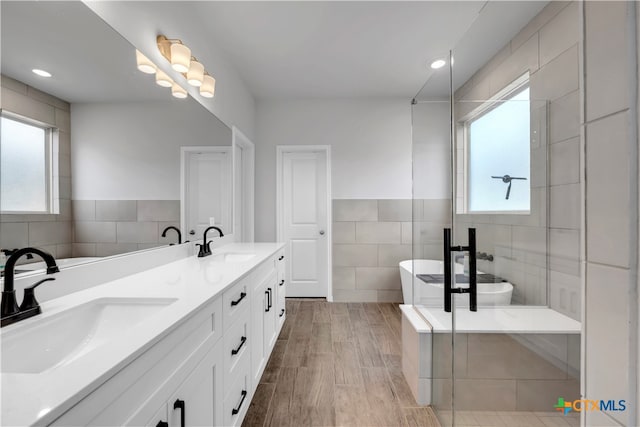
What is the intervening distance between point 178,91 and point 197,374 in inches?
68.5

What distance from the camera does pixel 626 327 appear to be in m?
0.50

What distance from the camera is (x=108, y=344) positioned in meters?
0.68

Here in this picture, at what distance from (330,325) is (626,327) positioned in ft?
8.95

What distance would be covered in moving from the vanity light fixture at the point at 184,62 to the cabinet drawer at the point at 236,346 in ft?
5.32

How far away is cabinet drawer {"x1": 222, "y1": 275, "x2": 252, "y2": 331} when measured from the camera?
126 centimetres

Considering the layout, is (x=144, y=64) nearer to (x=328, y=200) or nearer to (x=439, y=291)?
(x=439, y=291)

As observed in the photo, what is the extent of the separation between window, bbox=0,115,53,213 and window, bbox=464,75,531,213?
171cm

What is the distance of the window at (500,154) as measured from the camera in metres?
1.00

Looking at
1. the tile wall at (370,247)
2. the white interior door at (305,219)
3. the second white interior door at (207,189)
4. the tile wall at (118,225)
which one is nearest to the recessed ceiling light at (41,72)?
the tile wall at (118,225)

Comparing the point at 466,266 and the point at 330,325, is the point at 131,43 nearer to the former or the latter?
the point at 466,266

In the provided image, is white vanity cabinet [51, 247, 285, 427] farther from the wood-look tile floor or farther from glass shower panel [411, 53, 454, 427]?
glass shower panel [411, 53, 454, 427]

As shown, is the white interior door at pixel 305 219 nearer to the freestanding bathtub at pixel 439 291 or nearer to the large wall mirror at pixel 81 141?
the freestanding bathtub at pixel 439 291

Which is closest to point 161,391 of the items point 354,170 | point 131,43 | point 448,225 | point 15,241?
point 15,241

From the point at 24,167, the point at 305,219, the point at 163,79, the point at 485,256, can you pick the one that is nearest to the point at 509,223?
Result: the point at 485,256
